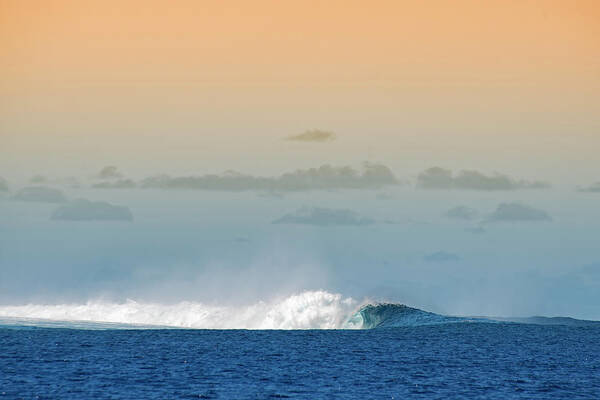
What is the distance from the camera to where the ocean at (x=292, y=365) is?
8838 cm

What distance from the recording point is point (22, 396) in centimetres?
8219

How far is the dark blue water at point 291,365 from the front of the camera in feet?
290

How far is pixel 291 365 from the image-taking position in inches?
4414

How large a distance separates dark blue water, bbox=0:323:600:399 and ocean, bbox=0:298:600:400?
0.39 feet

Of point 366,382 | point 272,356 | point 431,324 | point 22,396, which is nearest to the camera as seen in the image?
point 22,396

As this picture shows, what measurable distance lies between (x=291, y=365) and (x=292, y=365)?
11 cm

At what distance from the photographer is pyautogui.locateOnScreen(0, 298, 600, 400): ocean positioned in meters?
88.4

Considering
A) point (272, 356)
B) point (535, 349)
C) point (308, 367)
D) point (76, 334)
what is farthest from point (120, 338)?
point (535, 349)

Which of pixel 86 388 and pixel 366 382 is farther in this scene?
pixel 366 382

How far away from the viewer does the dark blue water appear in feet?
290

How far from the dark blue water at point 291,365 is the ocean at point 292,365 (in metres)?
0.12

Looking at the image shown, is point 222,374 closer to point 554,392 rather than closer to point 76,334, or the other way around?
point 554,392

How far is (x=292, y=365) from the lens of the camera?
11212 cm

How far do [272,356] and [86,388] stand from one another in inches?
1546
